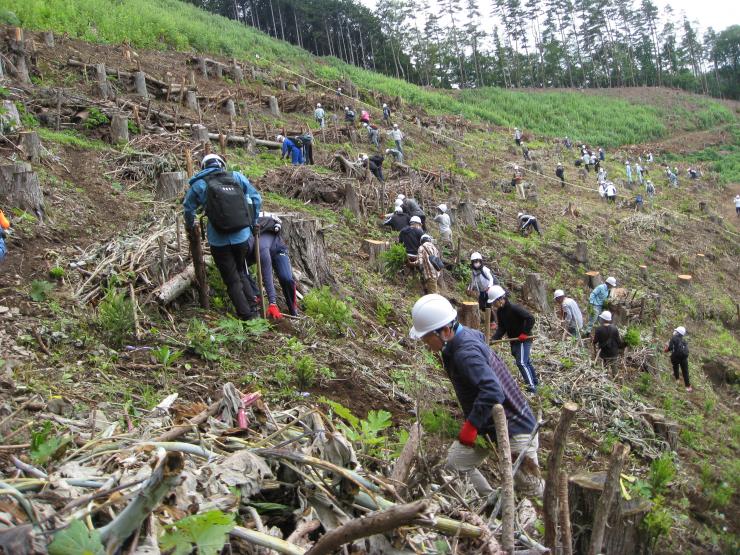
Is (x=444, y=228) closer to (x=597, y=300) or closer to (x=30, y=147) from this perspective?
(x=597, y=300)

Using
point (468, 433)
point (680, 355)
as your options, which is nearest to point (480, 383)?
point (468, 433)

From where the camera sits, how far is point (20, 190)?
24.2 ft

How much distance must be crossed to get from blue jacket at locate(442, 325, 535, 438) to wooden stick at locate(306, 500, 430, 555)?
66.6 inches

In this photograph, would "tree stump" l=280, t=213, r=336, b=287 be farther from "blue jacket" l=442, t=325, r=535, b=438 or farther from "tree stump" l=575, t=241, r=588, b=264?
"tree stump" l=575, t=241, r=588, b=264

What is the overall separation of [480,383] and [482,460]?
0.67 metres

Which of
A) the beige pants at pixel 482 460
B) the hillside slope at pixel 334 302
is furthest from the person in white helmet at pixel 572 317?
the beige pants at pixel 482 460

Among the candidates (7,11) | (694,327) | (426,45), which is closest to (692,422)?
(694,327)

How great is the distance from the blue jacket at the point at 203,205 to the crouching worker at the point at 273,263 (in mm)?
499

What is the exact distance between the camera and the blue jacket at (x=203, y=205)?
5.89 meters

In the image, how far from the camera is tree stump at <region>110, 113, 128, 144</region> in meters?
12.8

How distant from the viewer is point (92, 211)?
8453 mm

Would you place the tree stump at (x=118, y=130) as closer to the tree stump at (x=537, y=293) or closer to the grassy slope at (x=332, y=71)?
the tree stump at (x=537, y=293)

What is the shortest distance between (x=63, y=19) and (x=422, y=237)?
2185cm

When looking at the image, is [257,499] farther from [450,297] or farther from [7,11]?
[7,11]
